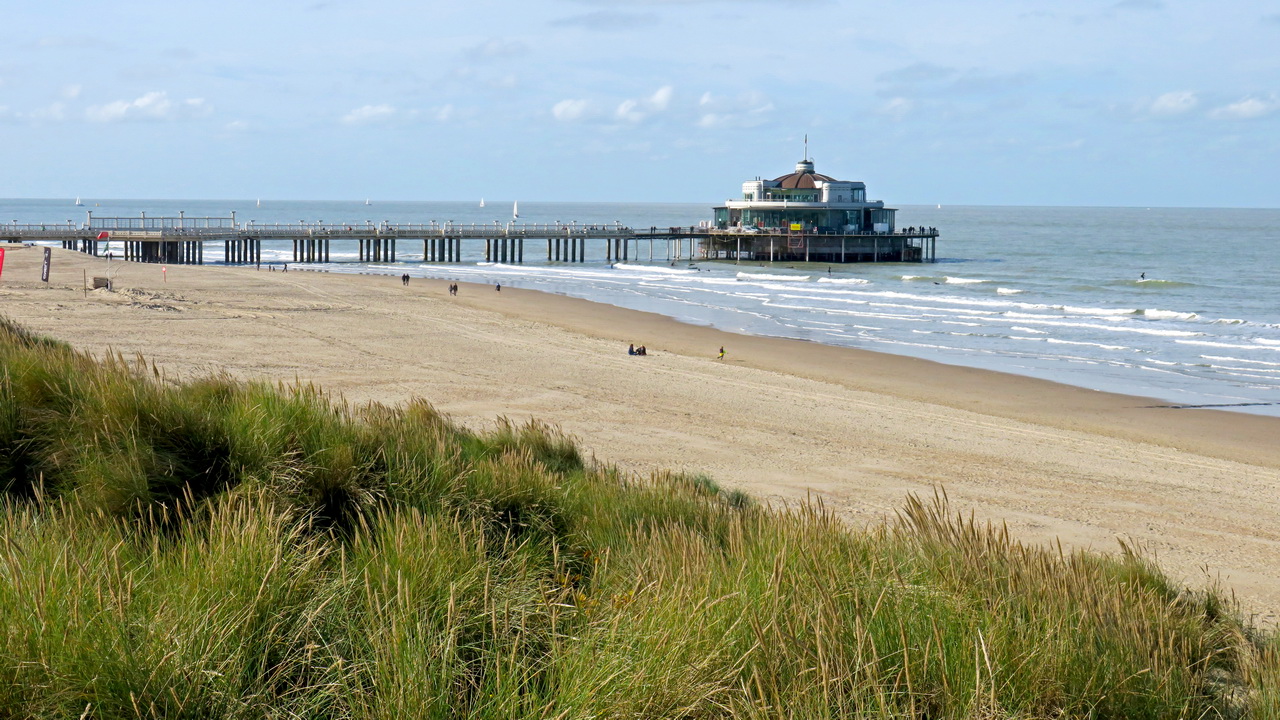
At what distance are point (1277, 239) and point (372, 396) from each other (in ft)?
433

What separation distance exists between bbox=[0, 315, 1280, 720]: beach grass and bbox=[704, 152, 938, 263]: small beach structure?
71.3 m

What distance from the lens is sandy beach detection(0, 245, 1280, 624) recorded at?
38.5ft

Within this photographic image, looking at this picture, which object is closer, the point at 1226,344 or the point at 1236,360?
the point at 1236,360

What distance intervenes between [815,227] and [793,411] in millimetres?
59523

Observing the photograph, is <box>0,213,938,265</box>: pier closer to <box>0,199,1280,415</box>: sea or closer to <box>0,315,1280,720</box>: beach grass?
<box>0,199,1280,415</box>: sea

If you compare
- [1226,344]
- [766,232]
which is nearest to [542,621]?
[1226,344]

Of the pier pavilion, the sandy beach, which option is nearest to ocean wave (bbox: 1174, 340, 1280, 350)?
the sandy beach

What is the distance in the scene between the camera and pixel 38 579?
10.3 ft

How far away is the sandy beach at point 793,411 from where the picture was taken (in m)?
11.7

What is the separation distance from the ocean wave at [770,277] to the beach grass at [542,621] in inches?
2173

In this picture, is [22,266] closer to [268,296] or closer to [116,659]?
[268,296]

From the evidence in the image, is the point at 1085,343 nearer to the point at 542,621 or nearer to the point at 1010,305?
the point at 1010,305

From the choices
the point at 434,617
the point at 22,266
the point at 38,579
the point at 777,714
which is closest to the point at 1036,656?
the point at 777,714

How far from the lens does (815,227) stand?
76.1 meters
